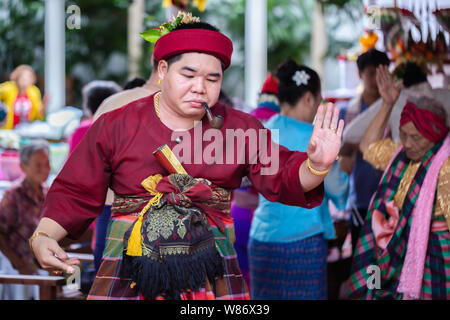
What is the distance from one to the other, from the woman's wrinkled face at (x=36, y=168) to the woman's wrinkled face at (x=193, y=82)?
2227 mm

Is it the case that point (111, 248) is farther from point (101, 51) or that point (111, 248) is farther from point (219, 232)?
point (101, 51)

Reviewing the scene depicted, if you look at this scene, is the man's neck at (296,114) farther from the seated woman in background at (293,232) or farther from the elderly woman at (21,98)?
the elderly woman at (21,98)

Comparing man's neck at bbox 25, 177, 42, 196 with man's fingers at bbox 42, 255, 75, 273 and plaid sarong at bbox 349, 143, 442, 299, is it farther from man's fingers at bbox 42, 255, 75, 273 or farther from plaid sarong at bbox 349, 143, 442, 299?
man's fingers at bbox 42, 255, 75, 273

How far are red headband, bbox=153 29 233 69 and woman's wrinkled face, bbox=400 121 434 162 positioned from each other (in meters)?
1.41

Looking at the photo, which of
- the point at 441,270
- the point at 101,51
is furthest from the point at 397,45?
the point at 101,51

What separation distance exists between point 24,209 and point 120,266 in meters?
2.09

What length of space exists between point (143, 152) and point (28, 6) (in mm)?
12759

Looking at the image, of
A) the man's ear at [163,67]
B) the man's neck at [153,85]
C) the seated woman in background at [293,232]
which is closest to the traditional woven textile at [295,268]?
the seated woman in background at [293,232]

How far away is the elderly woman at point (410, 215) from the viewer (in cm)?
289

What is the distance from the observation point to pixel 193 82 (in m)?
1.92

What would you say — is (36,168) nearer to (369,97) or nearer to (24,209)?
(24,209)

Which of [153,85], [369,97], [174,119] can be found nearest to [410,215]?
[369,97]

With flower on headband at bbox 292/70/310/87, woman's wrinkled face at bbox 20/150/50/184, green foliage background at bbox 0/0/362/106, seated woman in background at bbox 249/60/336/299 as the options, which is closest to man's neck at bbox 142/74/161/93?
seated woman in background at bbox 249/60/336/299

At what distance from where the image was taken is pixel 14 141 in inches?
240
